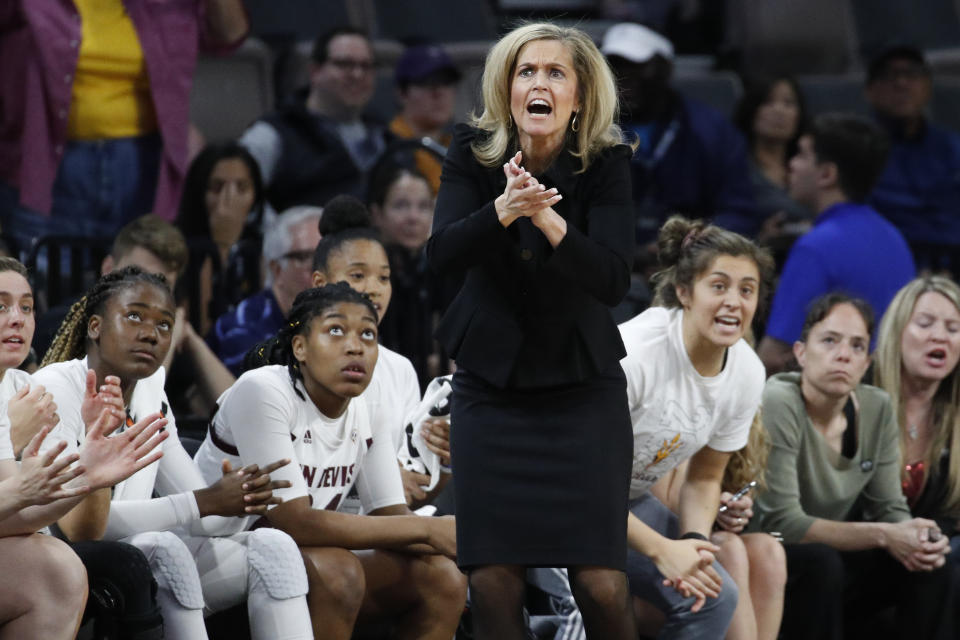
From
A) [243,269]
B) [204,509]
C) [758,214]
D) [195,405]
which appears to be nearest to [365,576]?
[204,509]

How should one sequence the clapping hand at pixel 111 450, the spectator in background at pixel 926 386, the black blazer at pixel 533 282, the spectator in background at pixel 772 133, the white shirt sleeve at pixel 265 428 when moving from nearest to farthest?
the black blazer at pixel 533 282
the clapping hand at pixel 111 450
the white shirt sleeve at pixel 265 428
the spectator in background at pixel 926 386
the spectator in background at pixel 772 133

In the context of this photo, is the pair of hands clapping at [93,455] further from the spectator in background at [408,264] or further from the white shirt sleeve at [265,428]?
the spectator in background at [408,264]

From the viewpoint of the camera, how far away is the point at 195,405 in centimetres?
460

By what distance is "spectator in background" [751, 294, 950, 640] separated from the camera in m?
4.18

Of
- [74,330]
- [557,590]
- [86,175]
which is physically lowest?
[557,590]

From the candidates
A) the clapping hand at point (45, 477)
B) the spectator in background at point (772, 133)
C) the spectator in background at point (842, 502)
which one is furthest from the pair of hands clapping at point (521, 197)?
the spectator in background at point (772, 133)

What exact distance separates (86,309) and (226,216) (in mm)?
1775

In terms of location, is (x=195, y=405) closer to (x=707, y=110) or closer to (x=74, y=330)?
(x=74, y=330)

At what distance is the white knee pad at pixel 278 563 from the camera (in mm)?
3350

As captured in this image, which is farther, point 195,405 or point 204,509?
point 195,405

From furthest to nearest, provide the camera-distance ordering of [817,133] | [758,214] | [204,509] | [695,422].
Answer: [758,214] < [817,133] < [695,422] < [204,509]

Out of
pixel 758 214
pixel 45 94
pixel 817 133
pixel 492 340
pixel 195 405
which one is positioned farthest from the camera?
pixel 758 214

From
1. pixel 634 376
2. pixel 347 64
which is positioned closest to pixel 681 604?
pixel 634 376

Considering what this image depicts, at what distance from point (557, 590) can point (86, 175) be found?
2.26 metres
